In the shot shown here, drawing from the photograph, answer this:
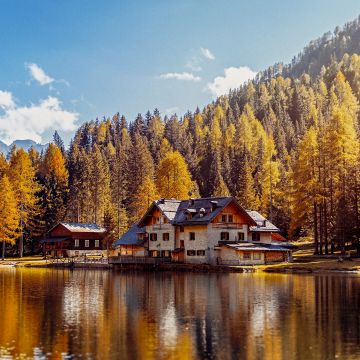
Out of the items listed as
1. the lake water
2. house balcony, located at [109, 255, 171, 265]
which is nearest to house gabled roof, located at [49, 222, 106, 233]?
house balcony, located at [109, 255, 171, 265]

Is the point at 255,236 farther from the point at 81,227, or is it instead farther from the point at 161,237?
the point at 81,227

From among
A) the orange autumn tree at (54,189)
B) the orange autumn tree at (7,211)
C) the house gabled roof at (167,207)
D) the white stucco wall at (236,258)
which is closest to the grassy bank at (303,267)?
the white stucco wall at (236,258)

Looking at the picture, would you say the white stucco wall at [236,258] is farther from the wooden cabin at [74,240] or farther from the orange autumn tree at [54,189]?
the orange autumn tree at [54,189]

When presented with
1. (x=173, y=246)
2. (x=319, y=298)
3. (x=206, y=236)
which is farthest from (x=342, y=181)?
(x=319, y=298)

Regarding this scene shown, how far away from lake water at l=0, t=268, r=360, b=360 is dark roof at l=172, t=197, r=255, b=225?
29.1 m

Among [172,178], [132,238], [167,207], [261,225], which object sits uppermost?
[172,178]

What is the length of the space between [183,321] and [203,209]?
51843mm

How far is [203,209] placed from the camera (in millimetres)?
84125

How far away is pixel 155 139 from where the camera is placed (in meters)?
198

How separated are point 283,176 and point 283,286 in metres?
84.6

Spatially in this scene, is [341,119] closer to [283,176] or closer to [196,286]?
[196,286]

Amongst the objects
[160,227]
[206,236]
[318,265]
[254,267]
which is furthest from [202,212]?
[318,265]

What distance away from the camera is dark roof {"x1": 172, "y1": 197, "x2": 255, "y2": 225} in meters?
82.9

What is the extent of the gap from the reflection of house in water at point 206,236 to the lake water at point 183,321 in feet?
88.2
